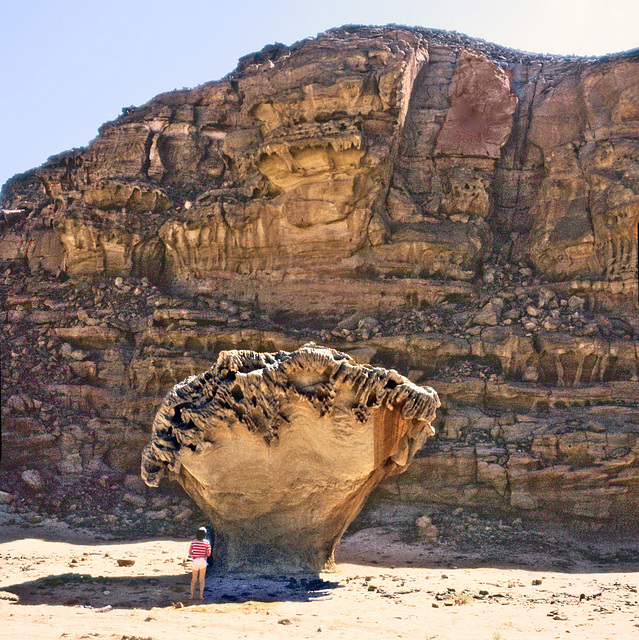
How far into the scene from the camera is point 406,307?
23859 millimetres

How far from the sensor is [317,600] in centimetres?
1033

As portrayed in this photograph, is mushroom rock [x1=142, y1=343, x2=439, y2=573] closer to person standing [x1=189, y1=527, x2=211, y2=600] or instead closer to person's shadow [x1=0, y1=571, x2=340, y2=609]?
person's shadow [x1=0, y1=571, x2=340, y2=609]

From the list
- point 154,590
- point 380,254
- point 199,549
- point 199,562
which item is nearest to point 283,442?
point 199,549

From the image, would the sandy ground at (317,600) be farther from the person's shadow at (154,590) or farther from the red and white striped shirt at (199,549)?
the red and white striped shirt at (199,549)

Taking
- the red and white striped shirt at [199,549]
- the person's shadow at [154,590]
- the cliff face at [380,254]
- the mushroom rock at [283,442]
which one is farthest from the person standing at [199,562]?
the cliff face at [380,254]

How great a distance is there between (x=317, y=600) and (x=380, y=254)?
51.0 ft

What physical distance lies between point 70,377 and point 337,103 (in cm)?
1236

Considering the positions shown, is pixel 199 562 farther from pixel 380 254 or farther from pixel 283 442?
pixel 380 254

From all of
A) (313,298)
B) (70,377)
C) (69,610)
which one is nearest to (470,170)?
(313,298)

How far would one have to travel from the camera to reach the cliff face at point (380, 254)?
68.6 ft

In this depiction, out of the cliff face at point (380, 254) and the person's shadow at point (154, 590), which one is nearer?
the person's shadow at point (154, 590)

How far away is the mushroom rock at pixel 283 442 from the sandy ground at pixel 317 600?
814mm

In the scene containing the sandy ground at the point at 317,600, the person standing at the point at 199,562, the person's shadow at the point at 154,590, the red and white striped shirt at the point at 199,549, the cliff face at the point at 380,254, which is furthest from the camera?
the cliff face at the point at 380,254

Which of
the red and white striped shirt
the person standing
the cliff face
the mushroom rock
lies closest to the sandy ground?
the person standing
